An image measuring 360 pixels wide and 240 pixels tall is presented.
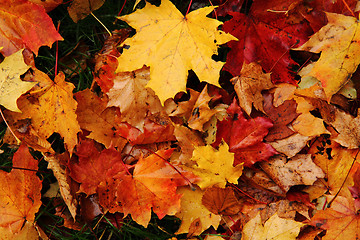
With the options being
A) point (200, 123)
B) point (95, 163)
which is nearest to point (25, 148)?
point (95, 163)

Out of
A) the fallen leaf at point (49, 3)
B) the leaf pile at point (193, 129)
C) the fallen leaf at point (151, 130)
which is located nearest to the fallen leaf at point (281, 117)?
the leaf pile at point (193, 129)

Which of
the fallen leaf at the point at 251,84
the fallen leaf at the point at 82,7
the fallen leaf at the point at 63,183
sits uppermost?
the fallen leaf at the point at 82,7

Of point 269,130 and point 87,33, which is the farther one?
point 87,33

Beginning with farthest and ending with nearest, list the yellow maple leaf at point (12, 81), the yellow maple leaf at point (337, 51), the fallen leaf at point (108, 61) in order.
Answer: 1. the fallen leaf at point (108, 61)
2. the yellow maple leaf at point (12, 81)
3. the yellow maple leaf at point (337, 51)

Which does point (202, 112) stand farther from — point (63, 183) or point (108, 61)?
point (63, 183)

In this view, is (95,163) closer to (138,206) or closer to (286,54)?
(138,206)

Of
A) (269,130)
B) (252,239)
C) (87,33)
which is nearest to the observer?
(252,239)

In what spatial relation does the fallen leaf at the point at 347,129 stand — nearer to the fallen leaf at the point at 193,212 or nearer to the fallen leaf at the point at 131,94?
the fallen leaf at the point at 193,212

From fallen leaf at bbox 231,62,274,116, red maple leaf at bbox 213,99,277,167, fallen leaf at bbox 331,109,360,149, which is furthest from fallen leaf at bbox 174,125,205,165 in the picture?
fallen leaf at bbox 331,109,360,149

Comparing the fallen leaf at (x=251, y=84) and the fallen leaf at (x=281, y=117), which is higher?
the fallen leaf at (x=251, y=84)
